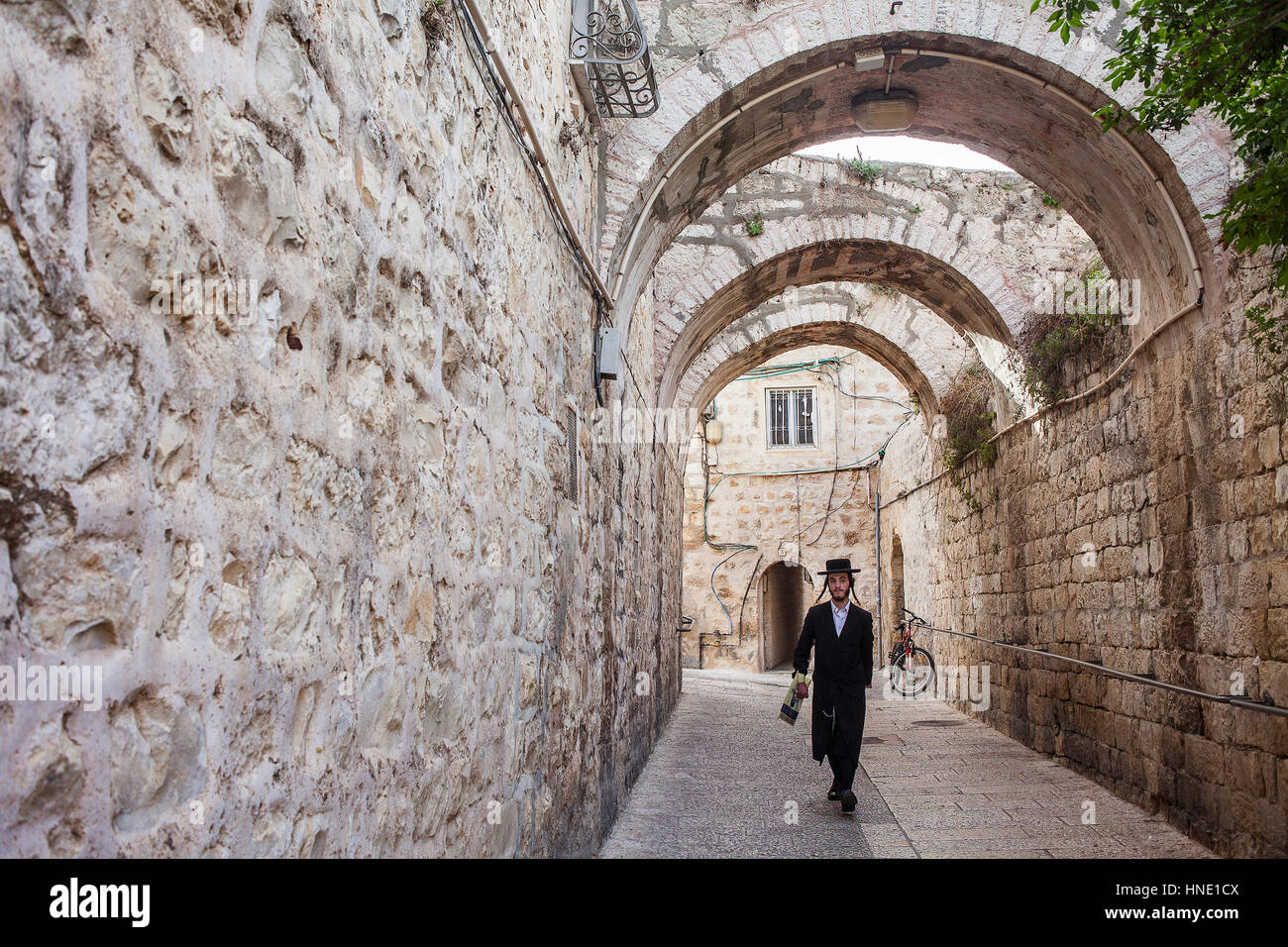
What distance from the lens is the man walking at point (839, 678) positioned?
5832 millimetres

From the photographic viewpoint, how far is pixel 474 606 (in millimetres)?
2637

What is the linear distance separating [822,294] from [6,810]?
38.6 feet

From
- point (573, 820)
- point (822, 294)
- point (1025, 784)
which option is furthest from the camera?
point (822, 294)

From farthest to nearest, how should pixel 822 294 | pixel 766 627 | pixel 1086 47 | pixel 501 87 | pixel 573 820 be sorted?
pixel 766 627, pixel 822 294, pixel 1086 47, pixel 573 820, pixel 501 87

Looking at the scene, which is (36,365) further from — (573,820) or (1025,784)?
(1025,784)

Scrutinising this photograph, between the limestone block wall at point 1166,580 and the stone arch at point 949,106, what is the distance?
2.02ft

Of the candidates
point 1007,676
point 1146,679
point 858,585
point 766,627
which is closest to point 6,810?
point 1146,679

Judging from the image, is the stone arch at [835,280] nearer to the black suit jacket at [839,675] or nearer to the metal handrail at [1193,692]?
the metal handrail at [1193,692]

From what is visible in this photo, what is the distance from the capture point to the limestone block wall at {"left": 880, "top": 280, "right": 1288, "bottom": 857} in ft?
14.3

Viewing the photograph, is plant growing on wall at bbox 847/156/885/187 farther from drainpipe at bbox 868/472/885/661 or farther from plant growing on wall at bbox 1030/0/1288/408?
drainpipe at bbox 868/472/885/661

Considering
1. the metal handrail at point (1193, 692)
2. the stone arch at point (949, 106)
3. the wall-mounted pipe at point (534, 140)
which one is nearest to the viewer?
the wall-mounted pipe at point (534, 140)

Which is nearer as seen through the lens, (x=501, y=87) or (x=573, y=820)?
(x=501, y=87)

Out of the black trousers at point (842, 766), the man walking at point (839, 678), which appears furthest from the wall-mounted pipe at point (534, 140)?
the black trousers at point (842, 766)

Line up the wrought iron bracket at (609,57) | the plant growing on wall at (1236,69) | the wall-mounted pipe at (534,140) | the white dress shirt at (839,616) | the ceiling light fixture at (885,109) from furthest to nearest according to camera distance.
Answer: the white dress shirt at (839,616) < the ceiling light fixture at (885,109) < the wrought iron bracket at (609,57) < the plant growing on wall at (1236,69) < the wall-mounted pipe at (534,140)
